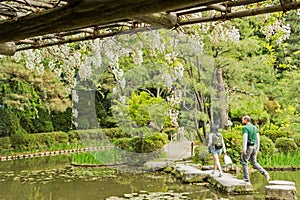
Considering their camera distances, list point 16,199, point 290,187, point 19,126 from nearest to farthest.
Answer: point 290,187
point 16,199
point 19,126

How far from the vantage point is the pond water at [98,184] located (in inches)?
217

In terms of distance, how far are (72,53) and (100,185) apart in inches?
100

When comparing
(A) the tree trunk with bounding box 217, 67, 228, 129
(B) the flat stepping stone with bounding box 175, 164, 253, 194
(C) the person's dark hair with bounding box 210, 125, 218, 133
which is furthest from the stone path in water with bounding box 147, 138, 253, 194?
(A) the tree trunk with bounding box 217, 67, 228, 129

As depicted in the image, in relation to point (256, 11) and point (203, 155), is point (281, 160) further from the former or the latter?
point (256, 11)

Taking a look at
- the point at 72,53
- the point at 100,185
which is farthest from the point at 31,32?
the point at 72,53

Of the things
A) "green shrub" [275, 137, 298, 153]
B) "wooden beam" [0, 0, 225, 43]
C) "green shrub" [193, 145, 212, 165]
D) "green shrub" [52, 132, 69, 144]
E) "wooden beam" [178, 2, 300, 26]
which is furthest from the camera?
"green shrub" [52, 132, 69, 144]

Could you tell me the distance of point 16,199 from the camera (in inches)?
216

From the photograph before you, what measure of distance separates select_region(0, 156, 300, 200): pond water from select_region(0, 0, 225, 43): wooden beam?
3327 millimetres

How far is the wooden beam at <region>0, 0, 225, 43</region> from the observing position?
1.77 meters

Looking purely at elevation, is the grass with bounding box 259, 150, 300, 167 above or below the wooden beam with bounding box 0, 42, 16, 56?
below

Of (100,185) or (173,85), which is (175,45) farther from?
(100,185)

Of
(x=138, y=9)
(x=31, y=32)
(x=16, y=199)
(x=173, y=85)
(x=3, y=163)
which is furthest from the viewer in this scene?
(x=3, y=163)

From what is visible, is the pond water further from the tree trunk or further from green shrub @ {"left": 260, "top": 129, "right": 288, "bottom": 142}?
green shrub @ {"left": 260, "top": 129, "right": 288, "bottom": 142}

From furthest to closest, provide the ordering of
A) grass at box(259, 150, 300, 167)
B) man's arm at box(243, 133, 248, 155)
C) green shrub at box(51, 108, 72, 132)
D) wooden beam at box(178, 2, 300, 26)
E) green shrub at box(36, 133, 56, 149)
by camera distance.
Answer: green shrub at box(51, 108, 72, 132)
green shrub at box(36, 133, 56, 149)
grass at box(259, 150, 300, 167)
man's arm at box(243, 133, 248, 155)
wooden beam at box(178, 2, 300, 26)
